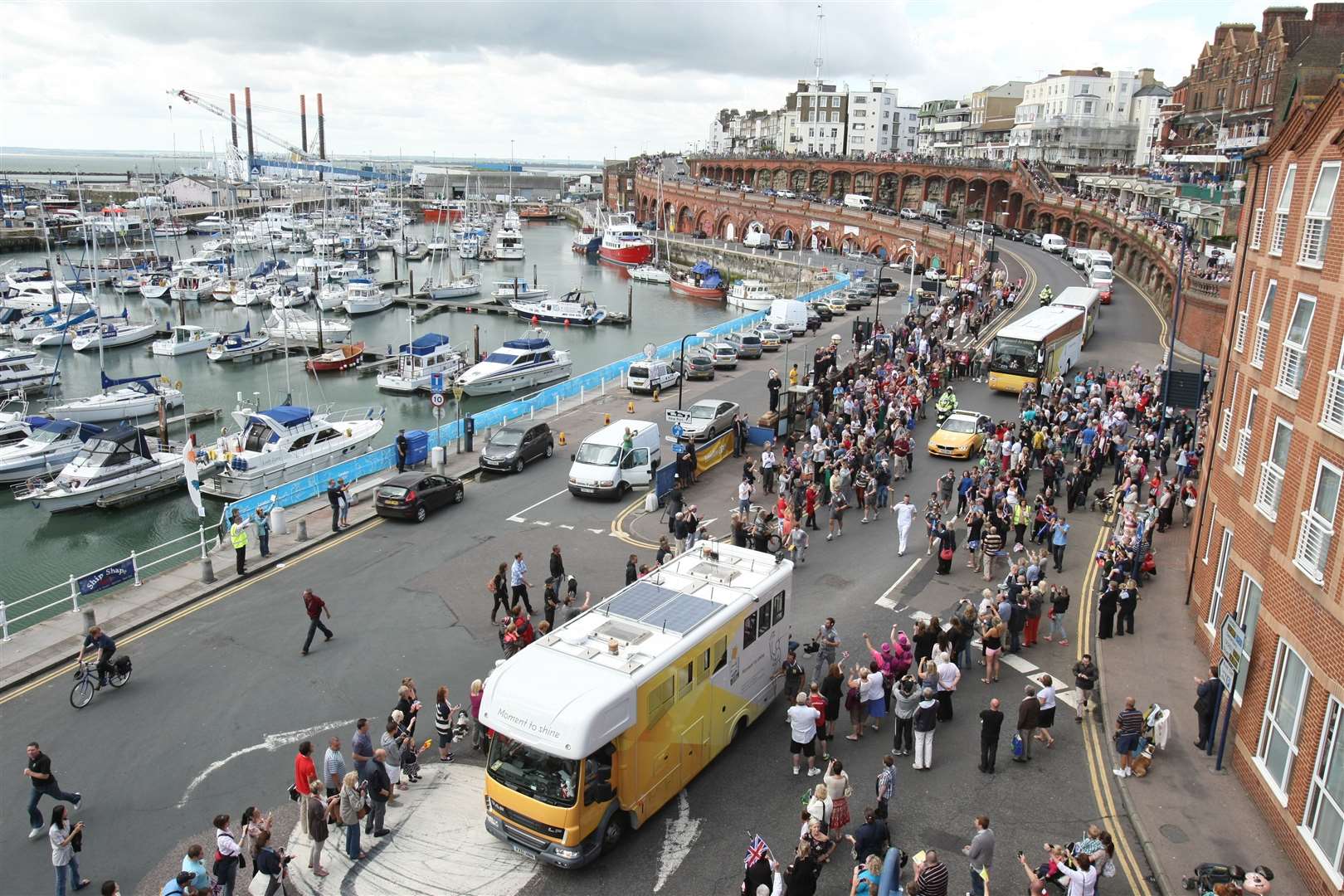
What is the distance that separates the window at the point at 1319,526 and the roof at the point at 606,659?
7.43 meters

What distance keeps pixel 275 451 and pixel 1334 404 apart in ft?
102

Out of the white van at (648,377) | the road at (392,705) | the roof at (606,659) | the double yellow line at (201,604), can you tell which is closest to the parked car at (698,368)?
the white van at (648,377)

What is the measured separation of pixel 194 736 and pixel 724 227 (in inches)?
4714

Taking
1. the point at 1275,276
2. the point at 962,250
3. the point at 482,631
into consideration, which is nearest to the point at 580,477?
the point at 482,631

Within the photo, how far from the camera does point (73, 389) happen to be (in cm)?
5353

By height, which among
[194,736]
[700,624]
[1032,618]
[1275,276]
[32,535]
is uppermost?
[1275,276]

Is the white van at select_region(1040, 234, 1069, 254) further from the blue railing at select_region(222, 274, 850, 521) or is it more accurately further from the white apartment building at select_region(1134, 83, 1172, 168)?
the white apartment building at select_region(1134, 83, 1172, 168)

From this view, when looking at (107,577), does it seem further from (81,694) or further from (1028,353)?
(1028,353)

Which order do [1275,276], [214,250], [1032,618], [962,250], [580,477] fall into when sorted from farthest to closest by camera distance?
[214,250] < [962,250] < [580,477] < [1032,618] < [1275,276]

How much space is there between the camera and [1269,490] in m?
15.6

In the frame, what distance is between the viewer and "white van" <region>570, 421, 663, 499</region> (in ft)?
94.2

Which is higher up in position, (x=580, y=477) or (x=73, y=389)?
(x=580, y=477)

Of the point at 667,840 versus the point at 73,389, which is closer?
the point at 667,840

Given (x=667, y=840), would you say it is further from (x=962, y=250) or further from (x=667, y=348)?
(x=962, y=250)
